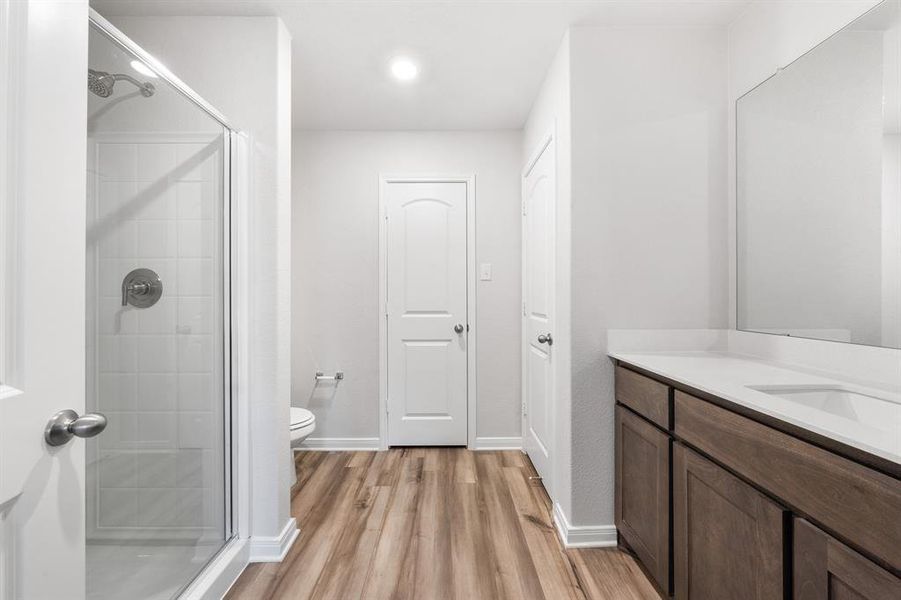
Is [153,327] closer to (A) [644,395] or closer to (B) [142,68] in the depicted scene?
(B) [142,68]

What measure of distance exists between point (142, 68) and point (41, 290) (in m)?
0.94

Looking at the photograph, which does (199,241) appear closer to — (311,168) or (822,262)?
(311,168)

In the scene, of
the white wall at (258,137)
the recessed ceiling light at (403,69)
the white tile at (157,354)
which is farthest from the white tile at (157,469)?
the recessed ceiling light at (403,69)

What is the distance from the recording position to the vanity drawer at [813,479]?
29.3 inches

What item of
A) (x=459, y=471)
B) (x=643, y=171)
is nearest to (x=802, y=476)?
(x=643, y=171)

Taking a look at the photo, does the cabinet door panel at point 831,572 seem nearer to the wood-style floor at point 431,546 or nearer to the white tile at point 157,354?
the wood-style floor at point 431,546

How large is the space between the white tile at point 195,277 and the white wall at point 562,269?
57.8 inches

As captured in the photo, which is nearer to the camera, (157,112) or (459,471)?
(157,112)

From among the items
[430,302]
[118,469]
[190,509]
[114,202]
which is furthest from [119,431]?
[430,302]

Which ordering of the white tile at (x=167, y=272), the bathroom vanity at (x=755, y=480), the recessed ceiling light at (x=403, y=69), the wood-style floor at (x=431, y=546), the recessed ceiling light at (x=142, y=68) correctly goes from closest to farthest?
1. the bathroom vanity at (x=755, y=480)
2. the recessed ceiling light at (x=142, y=68)
3. the white tile at (x=167, y=272)
4. the wood-style floor at (x=431, y=546)
5. the recessed ceiling light at (x=403, y=69)

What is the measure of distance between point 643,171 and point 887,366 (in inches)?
42.7

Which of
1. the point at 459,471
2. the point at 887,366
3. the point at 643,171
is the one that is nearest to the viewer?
the point at 887,366

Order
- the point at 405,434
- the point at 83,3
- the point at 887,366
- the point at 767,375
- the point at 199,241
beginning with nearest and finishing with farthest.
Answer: the point at 83,3 → the point at 887,366 → the point at 767,375 → the point at 199,241 → the point at 405,434

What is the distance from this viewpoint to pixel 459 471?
278 cm
